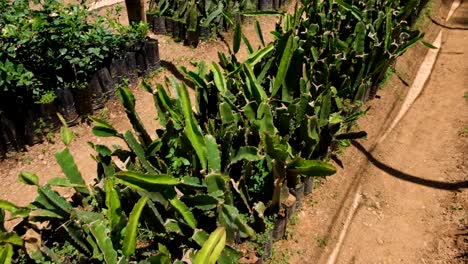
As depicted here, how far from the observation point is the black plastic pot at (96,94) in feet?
13.9

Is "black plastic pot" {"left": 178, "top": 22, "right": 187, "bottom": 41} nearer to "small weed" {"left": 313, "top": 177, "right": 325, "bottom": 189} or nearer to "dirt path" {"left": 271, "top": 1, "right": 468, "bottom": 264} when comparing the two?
"dirt path" {"left": 271, "top": 1, "right": 468, "bottom": 264}

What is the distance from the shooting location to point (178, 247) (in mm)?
2820

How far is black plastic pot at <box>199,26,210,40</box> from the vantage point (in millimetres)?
5503

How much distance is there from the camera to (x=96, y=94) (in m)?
4.32

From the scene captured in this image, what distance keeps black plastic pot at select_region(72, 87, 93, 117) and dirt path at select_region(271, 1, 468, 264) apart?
2.31 metres

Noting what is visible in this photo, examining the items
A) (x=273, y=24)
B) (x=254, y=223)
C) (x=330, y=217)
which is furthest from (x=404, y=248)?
(x=273, y=24)

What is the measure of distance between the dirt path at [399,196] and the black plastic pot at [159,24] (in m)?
2.81

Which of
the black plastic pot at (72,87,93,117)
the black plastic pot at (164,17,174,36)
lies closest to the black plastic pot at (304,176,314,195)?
the black plastic pot at (72,87,93,117)

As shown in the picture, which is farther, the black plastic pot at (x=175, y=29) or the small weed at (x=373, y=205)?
the black plastic pot at (x=175, y=29)

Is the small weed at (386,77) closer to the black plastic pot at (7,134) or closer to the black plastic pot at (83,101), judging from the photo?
the black plastic pot at (83,101)

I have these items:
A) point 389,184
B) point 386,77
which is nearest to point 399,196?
point 389,184

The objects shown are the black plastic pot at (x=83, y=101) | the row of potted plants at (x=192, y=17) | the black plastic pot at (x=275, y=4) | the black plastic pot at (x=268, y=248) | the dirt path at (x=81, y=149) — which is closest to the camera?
the black plastic pot at (x=268, y=248)

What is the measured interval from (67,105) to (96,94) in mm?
336

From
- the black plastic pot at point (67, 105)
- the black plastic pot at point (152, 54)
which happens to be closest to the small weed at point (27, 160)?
the black plastic pot at point (67, 105)
